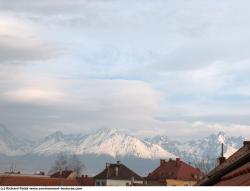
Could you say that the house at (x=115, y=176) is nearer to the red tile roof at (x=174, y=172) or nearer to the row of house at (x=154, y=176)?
the row of house at (x=154, y=176)

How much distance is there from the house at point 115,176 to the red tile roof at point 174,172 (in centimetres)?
589

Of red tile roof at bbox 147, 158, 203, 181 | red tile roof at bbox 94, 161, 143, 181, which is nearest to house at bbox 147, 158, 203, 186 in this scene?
red tile roof at bbox 147, 158, 203, 181

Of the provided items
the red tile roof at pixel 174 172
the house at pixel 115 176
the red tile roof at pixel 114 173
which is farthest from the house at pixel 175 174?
the red tile roof at pixel 114 173

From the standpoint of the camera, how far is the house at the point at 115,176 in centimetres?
13725

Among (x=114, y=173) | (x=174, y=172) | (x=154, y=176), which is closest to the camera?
(x=174, y=172)

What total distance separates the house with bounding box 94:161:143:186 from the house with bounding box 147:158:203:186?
616 cm

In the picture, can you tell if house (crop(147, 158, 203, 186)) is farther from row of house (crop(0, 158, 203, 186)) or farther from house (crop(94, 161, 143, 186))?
house (crop(94, 161, 143, 186))

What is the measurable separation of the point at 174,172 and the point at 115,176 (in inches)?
673

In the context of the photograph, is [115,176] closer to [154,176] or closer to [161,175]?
[154,176]

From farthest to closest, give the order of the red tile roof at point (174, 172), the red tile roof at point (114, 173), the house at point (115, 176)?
the red tile roof at point (114, 173) → the house at point (115, 176) → the red tile roof at point (174, 172)

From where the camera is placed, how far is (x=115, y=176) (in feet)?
460

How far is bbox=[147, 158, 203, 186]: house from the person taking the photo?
129750mm

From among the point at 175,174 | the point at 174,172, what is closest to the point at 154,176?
the point at 174,172

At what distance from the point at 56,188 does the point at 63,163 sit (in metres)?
150
